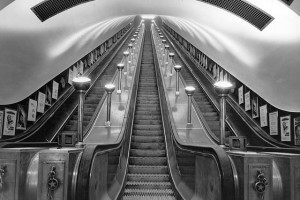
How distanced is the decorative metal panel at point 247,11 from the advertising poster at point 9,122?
4.75 m

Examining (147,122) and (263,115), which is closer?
(263,115)

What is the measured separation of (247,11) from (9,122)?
4995 millimetres

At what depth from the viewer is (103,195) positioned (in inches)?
170

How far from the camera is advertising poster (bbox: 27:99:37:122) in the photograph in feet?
25.7

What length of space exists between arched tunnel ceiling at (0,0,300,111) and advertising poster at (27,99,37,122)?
23 centimetres

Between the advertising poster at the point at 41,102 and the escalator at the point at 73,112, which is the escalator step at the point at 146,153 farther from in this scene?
the advertising poster at the point at 41,102

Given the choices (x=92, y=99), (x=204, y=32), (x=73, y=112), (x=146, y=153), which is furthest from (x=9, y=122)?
(x=204, y=32)

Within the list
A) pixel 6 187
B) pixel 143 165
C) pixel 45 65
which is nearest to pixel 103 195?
pixel 6 187

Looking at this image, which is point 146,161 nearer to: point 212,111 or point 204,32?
point 212,111

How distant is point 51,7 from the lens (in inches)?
300

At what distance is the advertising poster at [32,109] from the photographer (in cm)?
782

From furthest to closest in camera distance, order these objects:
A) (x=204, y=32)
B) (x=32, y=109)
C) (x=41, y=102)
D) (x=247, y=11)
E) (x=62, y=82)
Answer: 1. (x=204, y=32)
2. (x=62, y=82)
3. (x=41, y=102)
4. (x=32, y=109)
5. (x=247, y=11)

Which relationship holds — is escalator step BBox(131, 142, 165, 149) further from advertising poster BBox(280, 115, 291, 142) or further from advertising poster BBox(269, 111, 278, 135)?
advertising poster BBox(280, 115, 291, 142)

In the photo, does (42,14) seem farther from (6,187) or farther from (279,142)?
(279,142)
